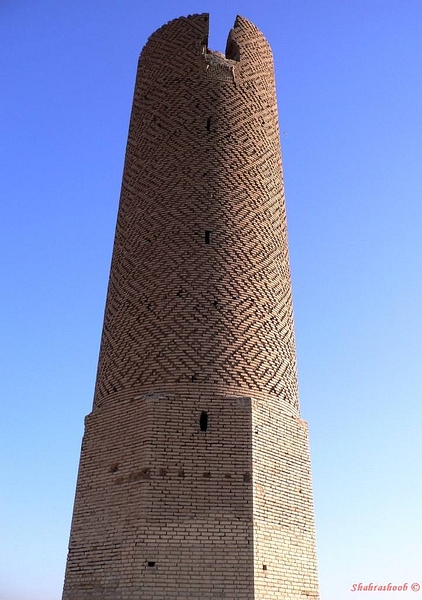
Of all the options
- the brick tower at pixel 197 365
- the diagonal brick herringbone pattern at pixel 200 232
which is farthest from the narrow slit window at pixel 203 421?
the diagonal brick herringbone pattern at pixel 200 232

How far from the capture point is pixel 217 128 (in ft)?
29.2

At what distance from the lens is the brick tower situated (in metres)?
6.32

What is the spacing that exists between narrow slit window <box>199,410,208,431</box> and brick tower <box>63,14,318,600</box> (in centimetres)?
1

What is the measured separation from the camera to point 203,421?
271 inches

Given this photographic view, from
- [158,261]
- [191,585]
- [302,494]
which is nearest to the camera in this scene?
[191,585]

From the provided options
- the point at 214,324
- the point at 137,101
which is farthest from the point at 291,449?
the point at 137,101

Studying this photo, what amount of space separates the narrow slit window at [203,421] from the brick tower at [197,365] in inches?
0.5

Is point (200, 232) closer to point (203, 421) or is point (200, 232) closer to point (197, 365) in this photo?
point (197, 365)

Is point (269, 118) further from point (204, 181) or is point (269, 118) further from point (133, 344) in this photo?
point (133, 344)

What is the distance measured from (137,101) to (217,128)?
1.66 meters

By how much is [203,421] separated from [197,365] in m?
0.66

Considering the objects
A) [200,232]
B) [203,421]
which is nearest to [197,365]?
[203,421]

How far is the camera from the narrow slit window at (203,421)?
6.85m

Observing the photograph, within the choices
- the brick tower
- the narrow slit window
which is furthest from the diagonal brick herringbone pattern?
the narrow slit window
